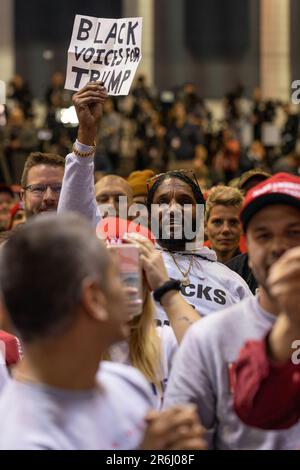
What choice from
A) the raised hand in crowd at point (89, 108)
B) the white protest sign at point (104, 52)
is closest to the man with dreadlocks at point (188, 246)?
the white protest sign at point (104, 52)

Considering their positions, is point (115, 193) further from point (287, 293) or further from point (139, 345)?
point (287, 293)

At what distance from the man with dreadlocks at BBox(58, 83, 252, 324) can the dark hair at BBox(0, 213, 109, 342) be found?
6.24 ft

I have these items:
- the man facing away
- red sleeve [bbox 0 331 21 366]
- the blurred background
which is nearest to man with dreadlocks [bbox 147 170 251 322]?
red sleeve [bbox 0 331 21 366]

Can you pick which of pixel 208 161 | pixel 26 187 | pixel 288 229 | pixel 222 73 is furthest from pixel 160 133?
pixel 288 229

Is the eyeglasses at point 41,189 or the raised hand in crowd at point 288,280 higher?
the raised hand in crowd at point 288,280

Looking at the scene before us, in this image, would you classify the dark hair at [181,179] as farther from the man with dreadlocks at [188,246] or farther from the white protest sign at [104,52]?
the white protest sign at [104,52]

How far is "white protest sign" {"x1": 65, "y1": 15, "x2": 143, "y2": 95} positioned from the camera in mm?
4934

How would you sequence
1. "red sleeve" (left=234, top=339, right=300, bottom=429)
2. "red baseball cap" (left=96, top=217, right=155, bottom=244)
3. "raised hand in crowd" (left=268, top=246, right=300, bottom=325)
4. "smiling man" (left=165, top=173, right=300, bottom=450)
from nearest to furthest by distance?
"raised hand in crowd" (left=268, top=246, right=300, bottom=325) → "red sleeve" (left=234, top=339, right=300, bottom=429) → "smiling man" (left=165, top=173, right=300, bottom=450) → "red baseball cap" (left=96, top=217, right=155, bottom=244)

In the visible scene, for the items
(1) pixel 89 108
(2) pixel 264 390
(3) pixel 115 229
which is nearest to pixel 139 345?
(3) pixel 115 229

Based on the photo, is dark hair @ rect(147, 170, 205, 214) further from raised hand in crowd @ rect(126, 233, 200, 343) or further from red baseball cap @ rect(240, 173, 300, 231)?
red baseball cap @ rect(240, 173, 300, 231)

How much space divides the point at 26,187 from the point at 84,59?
24.3 inches

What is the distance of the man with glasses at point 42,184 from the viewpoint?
503 cm

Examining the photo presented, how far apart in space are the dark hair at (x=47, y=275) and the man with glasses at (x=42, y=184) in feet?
8.59
